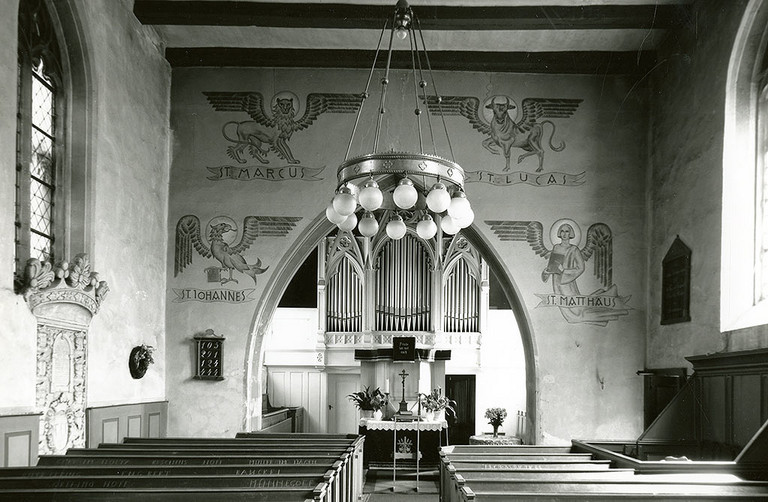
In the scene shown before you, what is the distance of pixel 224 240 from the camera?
10367mm

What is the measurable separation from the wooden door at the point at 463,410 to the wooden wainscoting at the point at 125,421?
28.2 ft

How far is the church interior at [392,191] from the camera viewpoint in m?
7.54

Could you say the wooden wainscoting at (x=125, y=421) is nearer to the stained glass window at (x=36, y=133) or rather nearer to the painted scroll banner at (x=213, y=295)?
the painted scroll banner at (x=213, y=295)

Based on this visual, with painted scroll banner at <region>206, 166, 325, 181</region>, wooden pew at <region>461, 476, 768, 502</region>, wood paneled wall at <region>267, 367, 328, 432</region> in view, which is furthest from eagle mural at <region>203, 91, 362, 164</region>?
wood paneled wall at <region>267, 367, 328, 432</region>

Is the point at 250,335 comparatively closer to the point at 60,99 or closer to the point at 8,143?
the point at 60,99

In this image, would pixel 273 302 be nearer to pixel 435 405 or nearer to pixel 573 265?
pixel 435 405

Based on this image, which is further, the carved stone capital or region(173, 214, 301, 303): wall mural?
region(173, 214, 301, 303): wall mural

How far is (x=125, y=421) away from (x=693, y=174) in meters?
7.07

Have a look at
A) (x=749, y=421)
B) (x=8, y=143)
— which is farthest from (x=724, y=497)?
(x=8, y=143)

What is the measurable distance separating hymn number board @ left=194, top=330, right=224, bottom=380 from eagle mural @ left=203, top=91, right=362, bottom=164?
2491 mm

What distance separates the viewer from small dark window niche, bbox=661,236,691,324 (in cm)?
873

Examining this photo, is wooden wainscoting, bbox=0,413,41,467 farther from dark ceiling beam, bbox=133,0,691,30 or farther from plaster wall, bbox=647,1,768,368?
plaster wall, bbox=647,1,768,368

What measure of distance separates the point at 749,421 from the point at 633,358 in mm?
3155

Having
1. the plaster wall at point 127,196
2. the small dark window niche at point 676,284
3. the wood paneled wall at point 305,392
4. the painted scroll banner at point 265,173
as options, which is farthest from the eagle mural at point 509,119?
the wood paneled wall at point 305,392
